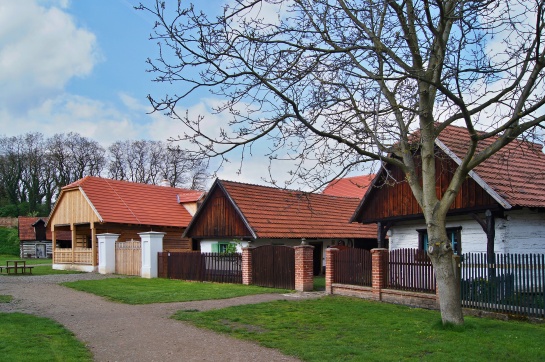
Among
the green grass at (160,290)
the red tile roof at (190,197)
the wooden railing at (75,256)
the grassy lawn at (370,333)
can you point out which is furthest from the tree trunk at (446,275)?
the red tile roof at (190,197)

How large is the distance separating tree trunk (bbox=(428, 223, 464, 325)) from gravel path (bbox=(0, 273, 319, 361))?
3870 millimetres

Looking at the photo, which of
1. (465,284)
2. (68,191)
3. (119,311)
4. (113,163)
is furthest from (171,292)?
(113,163)

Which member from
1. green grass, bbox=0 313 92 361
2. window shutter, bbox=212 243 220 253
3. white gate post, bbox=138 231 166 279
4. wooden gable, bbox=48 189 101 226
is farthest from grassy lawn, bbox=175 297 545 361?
wooden gable, bbox=48 189 101 226

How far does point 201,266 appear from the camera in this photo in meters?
22.8

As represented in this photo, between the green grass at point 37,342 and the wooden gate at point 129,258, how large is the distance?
46.5 ft

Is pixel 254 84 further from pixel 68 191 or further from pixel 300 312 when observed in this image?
pixel 68 191

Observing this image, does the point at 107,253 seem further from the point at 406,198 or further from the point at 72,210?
the point at 406,198

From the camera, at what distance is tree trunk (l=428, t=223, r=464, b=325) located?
1048 cm

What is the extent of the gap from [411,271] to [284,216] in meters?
10.5

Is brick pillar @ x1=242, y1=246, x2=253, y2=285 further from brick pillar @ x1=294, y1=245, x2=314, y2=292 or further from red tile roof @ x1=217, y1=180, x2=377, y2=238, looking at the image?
brick pillar @ x1=294, y1=245, x2=314, y2=292

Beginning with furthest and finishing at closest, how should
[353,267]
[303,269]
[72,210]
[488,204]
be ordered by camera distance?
[72,210] < [303,269] < [353,267] < [488,204]

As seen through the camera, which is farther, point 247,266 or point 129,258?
point 129,258

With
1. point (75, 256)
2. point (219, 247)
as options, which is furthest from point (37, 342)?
point (75, 256)

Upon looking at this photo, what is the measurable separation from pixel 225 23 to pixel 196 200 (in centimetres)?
2776
